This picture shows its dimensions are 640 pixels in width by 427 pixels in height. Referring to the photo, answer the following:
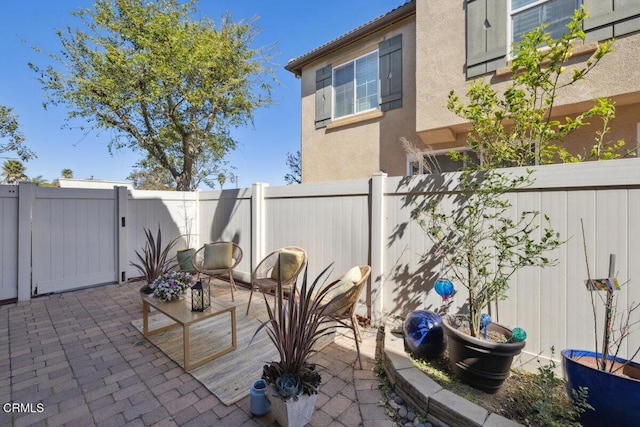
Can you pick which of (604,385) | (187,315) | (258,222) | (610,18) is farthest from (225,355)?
(610,18)

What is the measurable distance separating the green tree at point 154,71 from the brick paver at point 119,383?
6406mm

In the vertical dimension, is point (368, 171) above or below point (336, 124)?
below

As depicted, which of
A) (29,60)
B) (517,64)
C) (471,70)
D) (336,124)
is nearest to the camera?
(517,64)

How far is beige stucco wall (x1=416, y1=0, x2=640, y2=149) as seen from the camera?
3.74 metres

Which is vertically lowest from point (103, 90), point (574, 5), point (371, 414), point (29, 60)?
point (371, 414)

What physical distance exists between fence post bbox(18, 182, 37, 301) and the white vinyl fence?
2 cm

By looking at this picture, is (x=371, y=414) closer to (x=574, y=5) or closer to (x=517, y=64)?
(x=517, y=64)

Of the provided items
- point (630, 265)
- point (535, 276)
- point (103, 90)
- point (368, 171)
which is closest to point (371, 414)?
point (535, 276)

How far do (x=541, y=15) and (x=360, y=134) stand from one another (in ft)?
11.4

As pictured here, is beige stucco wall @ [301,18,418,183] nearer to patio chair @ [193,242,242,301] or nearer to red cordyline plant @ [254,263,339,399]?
patio chair @ [193,242,242,301]

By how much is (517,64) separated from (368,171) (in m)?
3.49

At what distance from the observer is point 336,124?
6.79 m

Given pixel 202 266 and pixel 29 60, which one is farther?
pixel 29 60

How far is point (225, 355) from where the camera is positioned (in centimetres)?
305
